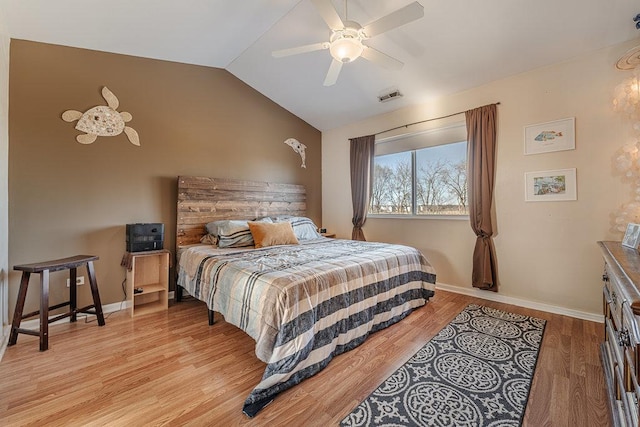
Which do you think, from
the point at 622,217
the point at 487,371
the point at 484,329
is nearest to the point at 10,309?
the point at 487,371

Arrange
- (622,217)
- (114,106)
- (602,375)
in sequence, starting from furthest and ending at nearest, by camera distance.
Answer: (114,106) < (622,217) < (602,375)

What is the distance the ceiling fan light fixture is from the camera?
2129mm

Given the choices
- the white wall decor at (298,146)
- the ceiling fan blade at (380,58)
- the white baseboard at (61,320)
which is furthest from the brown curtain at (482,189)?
the white baseboard at (61,320)

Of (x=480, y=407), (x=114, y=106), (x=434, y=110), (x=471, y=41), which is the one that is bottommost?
(x=480, y=407)

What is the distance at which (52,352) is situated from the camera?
83.7 inches

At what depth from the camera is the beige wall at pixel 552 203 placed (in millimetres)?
2553

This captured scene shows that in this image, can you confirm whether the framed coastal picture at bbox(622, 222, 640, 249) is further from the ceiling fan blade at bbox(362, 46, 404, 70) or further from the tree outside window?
the ceiling fan blade at bbox(362, 46, 404, 70)

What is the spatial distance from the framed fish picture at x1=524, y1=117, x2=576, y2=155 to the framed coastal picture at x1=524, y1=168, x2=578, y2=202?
0.24m

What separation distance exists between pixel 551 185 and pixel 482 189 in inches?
24.7

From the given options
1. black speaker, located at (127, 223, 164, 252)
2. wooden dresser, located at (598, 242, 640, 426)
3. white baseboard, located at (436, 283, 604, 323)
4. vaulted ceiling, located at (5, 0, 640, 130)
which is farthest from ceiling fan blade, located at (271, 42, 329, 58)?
white baseboard, located at (436, 283, 604, 323)

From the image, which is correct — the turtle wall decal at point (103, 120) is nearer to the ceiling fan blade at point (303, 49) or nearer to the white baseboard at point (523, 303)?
Answer: the ceiling fan blade at point (303, 49)

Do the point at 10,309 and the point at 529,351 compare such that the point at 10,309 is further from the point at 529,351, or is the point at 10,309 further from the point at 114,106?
the point at 529,351

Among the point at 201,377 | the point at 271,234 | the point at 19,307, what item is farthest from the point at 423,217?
the point at 19,307

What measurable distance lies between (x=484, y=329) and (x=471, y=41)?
2.81 m
